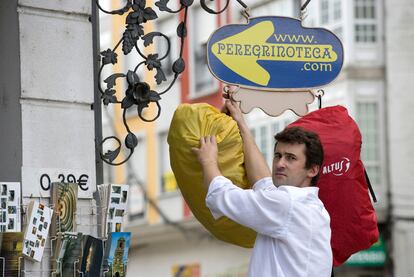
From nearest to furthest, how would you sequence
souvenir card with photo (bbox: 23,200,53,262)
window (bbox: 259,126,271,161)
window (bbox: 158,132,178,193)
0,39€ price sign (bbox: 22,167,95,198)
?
souvenir card with photo (bbox: 23,200,53,262)
0,39€ price sign (bbox: 22,167,95,198)
window (bbox: 259,126,271,161)
window (bbox: 158,132,178,193)

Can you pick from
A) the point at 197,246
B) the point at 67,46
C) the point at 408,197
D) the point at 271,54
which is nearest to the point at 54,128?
the point at 67,46

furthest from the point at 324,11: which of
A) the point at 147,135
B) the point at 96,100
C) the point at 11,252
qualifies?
the point at 11,252

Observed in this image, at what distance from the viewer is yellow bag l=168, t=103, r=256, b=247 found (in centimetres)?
529

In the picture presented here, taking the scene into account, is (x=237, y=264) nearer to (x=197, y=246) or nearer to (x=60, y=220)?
(x=197, y=246)

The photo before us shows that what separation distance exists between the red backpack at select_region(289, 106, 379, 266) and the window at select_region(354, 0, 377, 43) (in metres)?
19.0

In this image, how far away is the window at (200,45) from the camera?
87.5 feet

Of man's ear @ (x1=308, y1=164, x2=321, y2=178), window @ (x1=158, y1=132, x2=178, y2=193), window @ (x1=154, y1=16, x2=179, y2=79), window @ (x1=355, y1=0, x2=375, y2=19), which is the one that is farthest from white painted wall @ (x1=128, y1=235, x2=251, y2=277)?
man's ear @ (x1=308, y1=164, x2=321, y2=178)

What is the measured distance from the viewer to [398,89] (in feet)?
79.7

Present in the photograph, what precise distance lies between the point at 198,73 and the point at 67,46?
69.9 feet

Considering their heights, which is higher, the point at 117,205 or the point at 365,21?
the point at 365,21

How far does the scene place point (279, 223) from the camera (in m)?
4.76

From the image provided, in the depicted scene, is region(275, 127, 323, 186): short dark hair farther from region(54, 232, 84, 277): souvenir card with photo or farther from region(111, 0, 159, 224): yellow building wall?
region(111, 0, 159, 224): yellow building wall

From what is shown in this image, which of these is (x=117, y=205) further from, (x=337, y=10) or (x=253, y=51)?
(x=337, y=10)

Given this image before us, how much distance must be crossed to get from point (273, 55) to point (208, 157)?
93 cm
